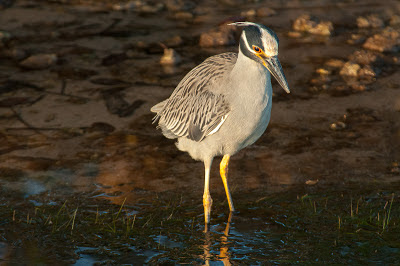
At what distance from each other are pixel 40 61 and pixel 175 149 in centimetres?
322

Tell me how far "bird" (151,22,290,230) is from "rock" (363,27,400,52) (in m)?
4.17

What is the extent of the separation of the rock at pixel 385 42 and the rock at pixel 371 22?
2.35ft

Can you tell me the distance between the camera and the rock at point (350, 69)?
8320 mm

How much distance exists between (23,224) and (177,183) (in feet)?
5.29

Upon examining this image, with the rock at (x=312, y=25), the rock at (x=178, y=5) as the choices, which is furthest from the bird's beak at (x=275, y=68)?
the rock at (x=178, y=5)

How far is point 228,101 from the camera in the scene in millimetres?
5207

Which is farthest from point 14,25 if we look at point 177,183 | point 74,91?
point 177,183

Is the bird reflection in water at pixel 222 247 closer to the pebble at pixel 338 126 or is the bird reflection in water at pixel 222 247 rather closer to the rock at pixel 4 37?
the pebble at pixel 338 126

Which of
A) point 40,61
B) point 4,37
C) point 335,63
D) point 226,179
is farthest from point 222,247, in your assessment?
point 4,37

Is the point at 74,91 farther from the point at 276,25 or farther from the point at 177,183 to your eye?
the point at 276,25

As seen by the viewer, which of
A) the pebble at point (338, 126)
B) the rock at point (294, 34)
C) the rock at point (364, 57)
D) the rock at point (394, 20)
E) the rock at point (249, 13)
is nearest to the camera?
the pebble at point (338, 126)

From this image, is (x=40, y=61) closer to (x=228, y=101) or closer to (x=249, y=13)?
(x=249, y=13)

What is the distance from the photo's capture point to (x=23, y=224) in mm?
5297

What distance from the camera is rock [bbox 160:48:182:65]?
8820 mm
